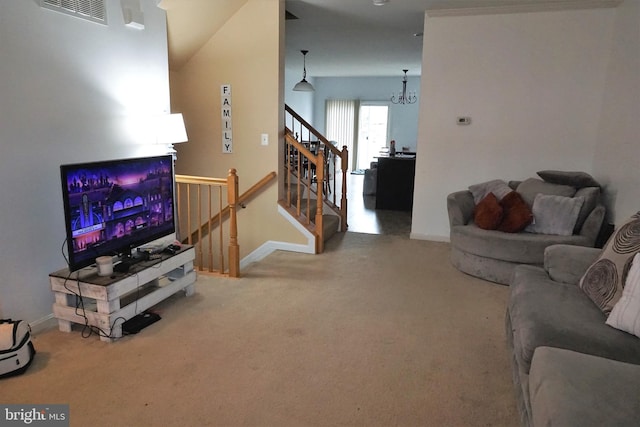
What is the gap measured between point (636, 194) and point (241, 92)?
369cm

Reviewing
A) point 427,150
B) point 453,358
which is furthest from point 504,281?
point 427,150

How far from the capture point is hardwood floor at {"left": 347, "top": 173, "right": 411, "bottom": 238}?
557cm

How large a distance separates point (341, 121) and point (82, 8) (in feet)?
31.2

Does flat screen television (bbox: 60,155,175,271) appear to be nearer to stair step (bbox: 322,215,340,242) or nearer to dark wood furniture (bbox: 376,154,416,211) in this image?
stair step (bbox: 322,215,340,242)

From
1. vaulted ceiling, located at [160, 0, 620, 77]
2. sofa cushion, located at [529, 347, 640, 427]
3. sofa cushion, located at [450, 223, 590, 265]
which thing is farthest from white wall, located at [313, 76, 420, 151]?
sofa cushion, located at [529, 347, 640, 427]

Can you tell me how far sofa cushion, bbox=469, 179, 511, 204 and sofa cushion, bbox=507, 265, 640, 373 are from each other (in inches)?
76.7

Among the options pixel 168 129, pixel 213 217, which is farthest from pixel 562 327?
pixel 213 217

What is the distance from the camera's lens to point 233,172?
3.51 m

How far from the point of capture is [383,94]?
11.6 m

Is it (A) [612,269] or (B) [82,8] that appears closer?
(A) [612,269]

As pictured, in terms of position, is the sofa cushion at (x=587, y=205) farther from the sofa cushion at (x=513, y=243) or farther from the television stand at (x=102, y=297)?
the television stand at (x=102, y=297)

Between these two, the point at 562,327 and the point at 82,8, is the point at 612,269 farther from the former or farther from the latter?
the point at 82,8

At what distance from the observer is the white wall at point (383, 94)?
1144 centimetres

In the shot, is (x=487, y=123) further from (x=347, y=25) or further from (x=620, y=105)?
(x=347, y=25)
